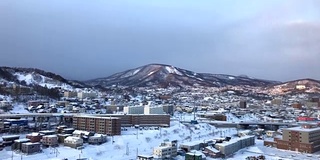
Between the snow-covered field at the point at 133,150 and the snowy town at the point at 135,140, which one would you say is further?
the snowy town at the point at 135,140

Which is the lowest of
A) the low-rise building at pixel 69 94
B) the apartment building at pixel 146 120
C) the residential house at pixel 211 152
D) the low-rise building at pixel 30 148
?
the residential house at pixel 211 152

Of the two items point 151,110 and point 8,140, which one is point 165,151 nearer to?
point 8,140

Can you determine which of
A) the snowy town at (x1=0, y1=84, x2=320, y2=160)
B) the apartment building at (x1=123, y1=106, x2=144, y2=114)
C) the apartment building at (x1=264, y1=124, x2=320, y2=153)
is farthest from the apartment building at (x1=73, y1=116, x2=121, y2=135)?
the apartment building at (x1=264, y1=124, x2=320, y2=153)

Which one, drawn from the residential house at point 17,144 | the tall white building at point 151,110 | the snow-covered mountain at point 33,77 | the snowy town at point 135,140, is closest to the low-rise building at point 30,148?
the snowy town at point 135,140

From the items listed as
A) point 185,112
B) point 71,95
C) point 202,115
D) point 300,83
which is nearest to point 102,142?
point 202,115

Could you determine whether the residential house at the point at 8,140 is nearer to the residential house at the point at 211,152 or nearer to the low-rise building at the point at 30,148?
the low-rise building at the point at 30,148

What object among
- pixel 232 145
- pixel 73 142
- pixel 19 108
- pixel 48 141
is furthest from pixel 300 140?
pixel 19 108

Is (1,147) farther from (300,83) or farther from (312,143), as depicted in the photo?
(300,83)

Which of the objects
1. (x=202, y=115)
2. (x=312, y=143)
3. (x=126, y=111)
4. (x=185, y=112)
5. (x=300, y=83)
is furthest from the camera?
(x=300, y=83)
